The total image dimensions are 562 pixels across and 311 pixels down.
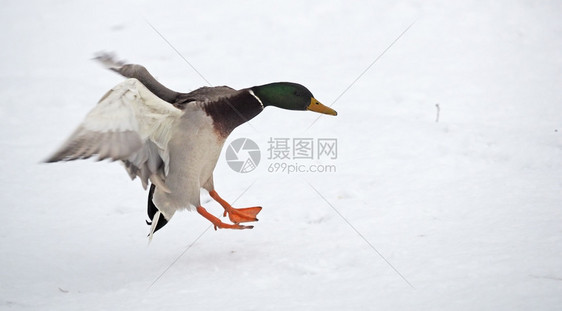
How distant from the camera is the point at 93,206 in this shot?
4.70 metres

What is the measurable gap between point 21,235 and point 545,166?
11.5 feet

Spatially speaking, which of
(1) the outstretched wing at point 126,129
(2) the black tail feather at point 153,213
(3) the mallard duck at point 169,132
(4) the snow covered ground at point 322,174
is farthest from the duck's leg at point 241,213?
(1) the outstretched wing at point 126,129

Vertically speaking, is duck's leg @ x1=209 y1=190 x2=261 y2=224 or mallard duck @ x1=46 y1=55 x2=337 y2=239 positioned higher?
mallard duck @ x1=46 y1=55 x2=337 y2=239

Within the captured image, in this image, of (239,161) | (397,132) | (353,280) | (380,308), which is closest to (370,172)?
(397,132)

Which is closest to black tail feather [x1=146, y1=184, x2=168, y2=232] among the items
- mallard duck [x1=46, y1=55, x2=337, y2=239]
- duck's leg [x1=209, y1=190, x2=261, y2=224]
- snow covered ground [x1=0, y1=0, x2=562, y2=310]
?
mallard duck [x1=46, y1=55, x2=337, y2=239]

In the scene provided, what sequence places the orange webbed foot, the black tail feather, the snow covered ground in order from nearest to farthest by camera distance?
1. the snow covered ground
2. the black tail feather
3. the orange webbed foot

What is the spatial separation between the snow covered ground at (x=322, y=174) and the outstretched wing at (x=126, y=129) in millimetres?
692

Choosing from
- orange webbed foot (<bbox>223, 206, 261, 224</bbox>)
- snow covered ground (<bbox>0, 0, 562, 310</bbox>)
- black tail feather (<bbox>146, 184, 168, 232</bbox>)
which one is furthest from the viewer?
orange webbed foot (<bbox>223, 206, 261, 224</bbox>)

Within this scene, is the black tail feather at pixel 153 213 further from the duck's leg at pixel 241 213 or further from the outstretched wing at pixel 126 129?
the duck's leg at pixel 241 213

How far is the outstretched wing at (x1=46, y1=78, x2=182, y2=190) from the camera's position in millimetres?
3504

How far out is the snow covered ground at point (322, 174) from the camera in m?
3.45

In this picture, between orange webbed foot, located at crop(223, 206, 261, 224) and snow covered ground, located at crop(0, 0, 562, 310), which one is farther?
orange webbed foot, located at crop(223, 206, 261, 224)

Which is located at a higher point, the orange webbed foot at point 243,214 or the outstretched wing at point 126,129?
the outstretched wing at point 126,129

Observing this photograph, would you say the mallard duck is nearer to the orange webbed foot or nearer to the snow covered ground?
the orange webbed foot
